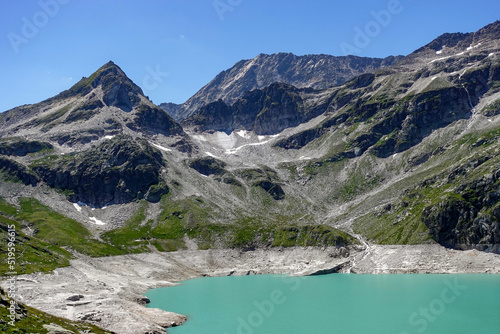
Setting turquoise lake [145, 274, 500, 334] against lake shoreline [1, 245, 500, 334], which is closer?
turquoise lake [145, 274, 500, 334]

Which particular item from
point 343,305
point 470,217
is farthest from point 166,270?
point 470,217

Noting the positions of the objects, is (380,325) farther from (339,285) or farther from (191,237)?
(191,237)

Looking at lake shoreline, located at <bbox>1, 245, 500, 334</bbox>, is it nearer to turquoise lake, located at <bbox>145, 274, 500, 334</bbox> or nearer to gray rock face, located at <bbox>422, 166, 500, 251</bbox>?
gray rock face, located at <bbox>422, 166, 500, 251</bbox>

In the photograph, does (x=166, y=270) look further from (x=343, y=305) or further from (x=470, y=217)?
(x=470, y=217)

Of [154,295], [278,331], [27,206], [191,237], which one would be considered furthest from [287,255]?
[27,206]

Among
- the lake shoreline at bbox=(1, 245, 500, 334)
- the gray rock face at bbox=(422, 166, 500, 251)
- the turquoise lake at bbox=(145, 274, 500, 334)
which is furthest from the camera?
the gray rock face at bbox=(422, 166, 500, 251)

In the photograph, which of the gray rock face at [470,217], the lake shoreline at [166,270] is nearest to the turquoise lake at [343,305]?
the lake shoreline at [166,270]

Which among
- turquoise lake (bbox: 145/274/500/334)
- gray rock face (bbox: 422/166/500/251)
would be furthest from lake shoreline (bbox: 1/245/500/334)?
turquoise lake (bbox: 145/274/500/334)
